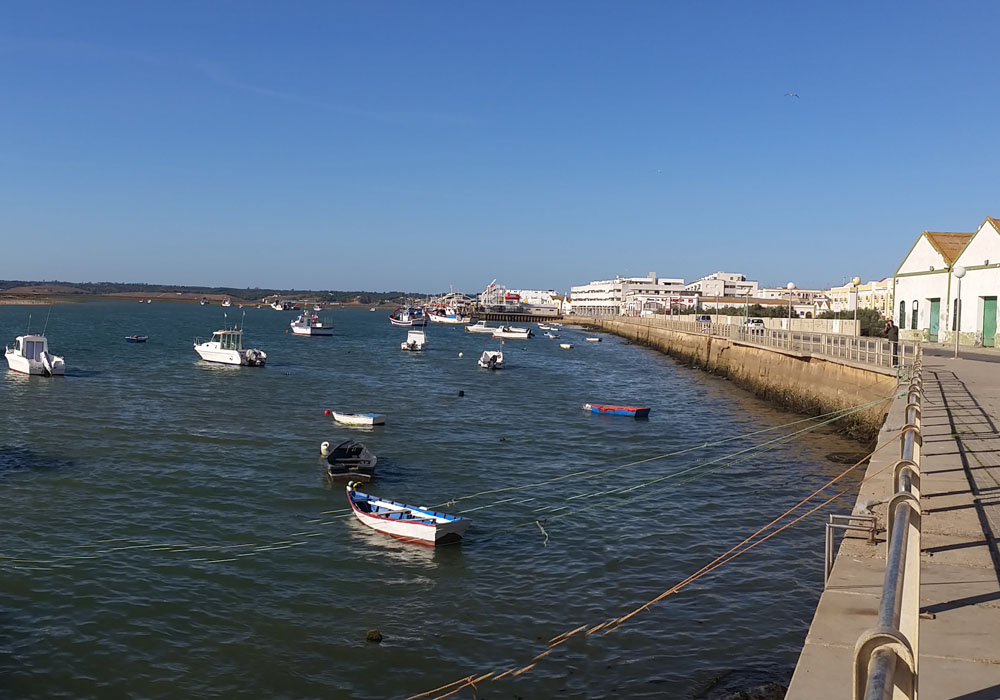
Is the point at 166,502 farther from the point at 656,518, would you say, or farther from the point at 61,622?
the point at 656,518

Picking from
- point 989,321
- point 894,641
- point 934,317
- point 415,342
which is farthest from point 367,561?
point 415,342

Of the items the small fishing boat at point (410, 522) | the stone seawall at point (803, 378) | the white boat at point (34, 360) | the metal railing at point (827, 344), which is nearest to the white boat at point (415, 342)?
the stone seawall at point (803, 378)

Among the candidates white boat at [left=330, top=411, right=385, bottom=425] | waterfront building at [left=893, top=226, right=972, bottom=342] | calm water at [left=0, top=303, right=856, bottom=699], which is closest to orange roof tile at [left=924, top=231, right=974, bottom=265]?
waterfront building at [left=893, top=226, right=972, bottom=342]

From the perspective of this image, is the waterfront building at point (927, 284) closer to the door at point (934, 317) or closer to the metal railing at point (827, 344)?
the door at point (934, 317)

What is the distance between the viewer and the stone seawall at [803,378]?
3441 centimetres

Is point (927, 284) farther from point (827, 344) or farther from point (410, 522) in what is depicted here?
point (410, 522)

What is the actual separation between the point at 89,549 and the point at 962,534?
62.4ft

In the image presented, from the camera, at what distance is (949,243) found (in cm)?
5712

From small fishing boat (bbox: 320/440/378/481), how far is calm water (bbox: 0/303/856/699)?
47cm

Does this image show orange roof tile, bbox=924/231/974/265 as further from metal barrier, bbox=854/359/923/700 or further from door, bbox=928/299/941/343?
metal barrier, bbox=854/359/923/700

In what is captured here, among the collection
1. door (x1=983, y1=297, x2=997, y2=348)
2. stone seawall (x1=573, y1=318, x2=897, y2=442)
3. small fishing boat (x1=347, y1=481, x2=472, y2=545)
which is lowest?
small fishing boat (x1=347, y1=481, x2=472, y2=545)

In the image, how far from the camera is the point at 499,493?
2553 cm

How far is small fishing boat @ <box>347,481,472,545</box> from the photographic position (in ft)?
64.6

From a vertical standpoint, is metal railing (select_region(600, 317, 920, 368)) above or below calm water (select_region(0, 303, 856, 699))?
above
